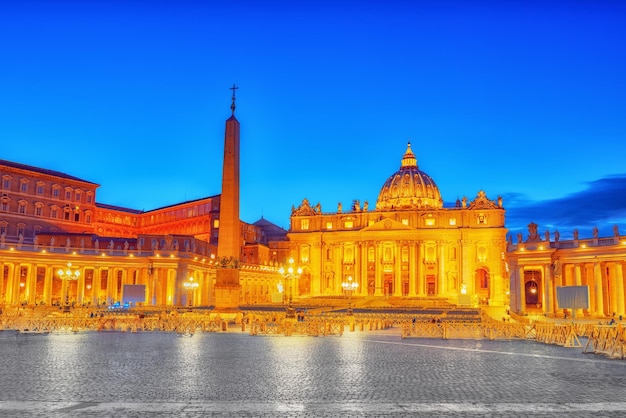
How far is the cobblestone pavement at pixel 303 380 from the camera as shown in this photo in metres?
10.9

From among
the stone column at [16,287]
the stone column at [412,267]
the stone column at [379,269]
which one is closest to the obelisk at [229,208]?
the stone column at [16,287]

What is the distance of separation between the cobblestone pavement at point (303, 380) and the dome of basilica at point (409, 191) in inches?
3739

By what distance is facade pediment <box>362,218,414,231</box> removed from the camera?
4055 inches

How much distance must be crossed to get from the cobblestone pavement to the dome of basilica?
9496 cm

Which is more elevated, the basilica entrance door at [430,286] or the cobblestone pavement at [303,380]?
the basilica entrance door at [430,286]

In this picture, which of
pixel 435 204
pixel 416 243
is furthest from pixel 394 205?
pixel 416 243

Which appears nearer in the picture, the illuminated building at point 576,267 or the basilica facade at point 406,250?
the illuminated building at point 576,267

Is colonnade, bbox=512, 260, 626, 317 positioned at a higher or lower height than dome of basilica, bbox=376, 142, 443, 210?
lower

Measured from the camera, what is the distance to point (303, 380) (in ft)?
47.0

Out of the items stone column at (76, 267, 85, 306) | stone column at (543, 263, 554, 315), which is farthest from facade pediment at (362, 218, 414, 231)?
stone column at (76, 267, 85, 306)

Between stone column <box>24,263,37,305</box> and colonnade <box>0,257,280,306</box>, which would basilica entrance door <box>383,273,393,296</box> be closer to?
colonnade <box>0,257,280,306</box>

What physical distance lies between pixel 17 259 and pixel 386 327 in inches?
1709

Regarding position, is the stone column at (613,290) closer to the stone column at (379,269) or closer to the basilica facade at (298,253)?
the basilica facade at (298,253)

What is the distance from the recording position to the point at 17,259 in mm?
63375
